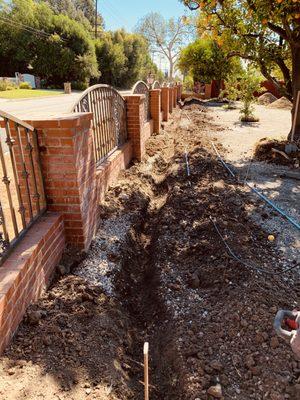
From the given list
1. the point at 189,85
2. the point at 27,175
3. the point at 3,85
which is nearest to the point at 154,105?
the point at 27,175

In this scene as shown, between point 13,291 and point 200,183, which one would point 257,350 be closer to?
point 13,291

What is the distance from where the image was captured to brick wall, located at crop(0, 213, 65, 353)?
2.30 m

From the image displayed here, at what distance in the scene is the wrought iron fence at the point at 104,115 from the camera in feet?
15.9

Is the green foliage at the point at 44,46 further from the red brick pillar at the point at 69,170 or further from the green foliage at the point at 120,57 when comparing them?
the red brick pillar at the point at 69,170

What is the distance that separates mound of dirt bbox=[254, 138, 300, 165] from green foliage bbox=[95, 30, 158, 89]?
40179 mm

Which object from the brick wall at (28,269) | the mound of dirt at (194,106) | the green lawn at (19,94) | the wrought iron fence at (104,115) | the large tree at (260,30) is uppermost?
the large tree at (260,30)

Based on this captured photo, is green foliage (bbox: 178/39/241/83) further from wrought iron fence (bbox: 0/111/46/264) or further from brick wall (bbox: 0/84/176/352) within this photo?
wrought iron fence (bbox: 0/111/46/264)

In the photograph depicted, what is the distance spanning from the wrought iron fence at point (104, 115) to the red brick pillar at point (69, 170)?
0.86m

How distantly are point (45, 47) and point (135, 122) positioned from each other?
35.6 meters

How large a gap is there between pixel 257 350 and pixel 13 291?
6.15ft

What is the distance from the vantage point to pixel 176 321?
305 centimetres

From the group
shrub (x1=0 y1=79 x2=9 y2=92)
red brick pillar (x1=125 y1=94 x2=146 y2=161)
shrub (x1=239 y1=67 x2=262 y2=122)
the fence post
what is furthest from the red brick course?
the fence post

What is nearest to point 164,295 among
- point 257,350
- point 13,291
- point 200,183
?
point 257,350

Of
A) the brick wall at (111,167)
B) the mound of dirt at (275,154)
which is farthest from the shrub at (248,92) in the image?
the brick wall at (111,167)
